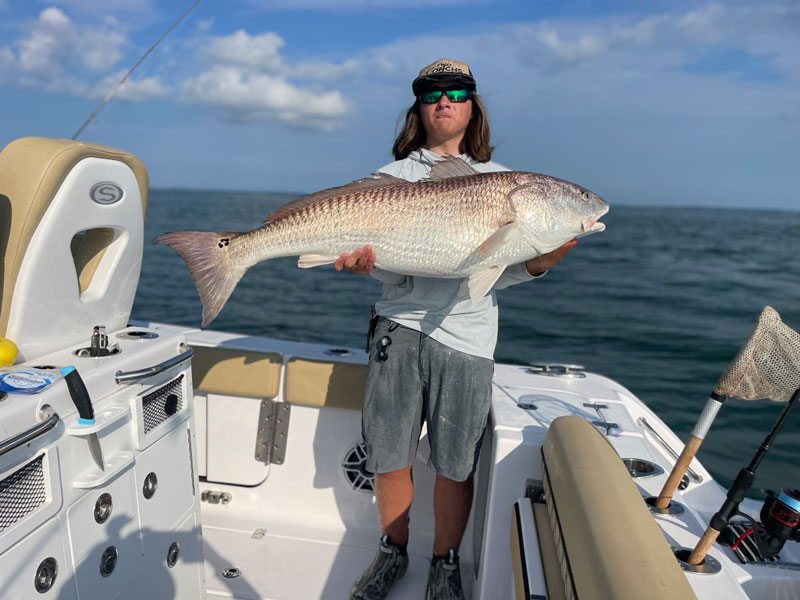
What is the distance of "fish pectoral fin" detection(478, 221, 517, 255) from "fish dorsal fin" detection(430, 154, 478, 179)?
0.31 meters

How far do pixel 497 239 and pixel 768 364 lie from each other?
40.1 inches

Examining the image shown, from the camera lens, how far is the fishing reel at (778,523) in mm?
2293

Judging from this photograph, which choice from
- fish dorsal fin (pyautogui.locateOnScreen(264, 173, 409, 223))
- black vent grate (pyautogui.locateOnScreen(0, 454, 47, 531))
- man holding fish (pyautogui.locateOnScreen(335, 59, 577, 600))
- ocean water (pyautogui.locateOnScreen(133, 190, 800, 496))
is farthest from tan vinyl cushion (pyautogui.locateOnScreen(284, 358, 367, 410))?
ocean water (pyautogui.locateOnScreen(133, 190, 800, 496))

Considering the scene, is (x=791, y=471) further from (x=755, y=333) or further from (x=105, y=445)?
(x=105, y=445)

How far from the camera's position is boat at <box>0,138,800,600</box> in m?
1.75

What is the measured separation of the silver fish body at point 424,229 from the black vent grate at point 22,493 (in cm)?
93

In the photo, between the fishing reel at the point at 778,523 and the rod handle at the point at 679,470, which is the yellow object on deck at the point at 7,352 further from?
the fishing reel at the point at 778,523

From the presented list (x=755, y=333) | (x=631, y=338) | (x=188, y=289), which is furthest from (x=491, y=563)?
(x=188, y=289)

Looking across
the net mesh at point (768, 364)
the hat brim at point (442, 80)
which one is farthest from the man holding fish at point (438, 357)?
the net mesh at point (768, 364)

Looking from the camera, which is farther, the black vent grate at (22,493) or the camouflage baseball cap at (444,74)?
the camouflage baseball cap at (444,74)

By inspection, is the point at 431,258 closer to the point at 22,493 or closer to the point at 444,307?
the point at 444,307

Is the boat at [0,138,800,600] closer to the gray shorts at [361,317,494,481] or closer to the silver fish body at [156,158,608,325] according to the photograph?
the gray shorts at [361,317,494,481]

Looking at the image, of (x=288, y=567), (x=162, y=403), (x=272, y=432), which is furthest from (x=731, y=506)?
(x=272, y=432)

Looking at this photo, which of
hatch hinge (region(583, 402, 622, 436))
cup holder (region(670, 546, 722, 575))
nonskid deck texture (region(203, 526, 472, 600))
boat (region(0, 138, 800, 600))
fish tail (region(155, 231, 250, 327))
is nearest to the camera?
boat (region(0, 138, 800, 600))
